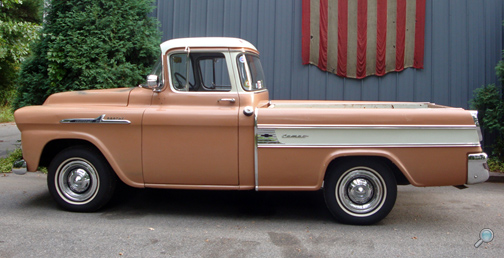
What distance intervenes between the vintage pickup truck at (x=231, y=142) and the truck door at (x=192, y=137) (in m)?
0.01

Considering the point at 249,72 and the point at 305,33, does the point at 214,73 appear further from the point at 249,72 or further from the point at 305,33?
the point at 305,33

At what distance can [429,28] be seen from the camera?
925 cm

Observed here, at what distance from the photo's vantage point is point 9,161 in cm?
892

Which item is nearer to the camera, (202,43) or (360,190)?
(360,190)

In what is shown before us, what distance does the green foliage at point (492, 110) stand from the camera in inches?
330

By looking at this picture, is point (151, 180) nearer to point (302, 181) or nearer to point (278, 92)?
point (302, 181)

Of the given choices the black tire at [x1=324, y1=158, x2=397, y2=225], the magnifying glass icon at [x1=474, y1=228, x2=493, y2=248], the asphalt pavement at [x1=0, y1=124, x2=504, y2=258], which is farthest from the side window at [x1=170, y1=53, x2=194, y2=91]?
the magnifying glass icon at [x1=474, y1=228, x2=493, y2=248]

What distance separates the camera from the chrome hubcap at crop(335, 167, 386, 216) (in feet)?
17.8

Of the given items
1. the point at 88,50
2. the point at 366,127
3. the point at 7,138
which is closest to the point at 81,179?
the point at 88,50

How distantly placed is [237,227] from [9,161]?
564 centimetres

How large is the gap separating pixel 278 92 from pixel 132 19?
123 inches

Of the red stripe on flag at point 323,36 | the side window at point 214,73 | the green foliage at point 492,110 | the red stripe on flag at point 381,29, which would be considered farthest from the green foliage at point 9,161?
the green foliage at point 492,110

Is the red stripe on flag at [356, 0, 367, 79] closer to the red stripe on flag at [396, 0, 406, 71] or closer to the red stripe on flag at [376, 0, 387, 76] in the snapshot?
the red stripe on flag at [376, 0, 387, 76]

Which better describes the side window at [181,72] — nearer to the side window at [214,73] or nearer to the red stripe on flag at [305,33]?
the side window at [214,73]
